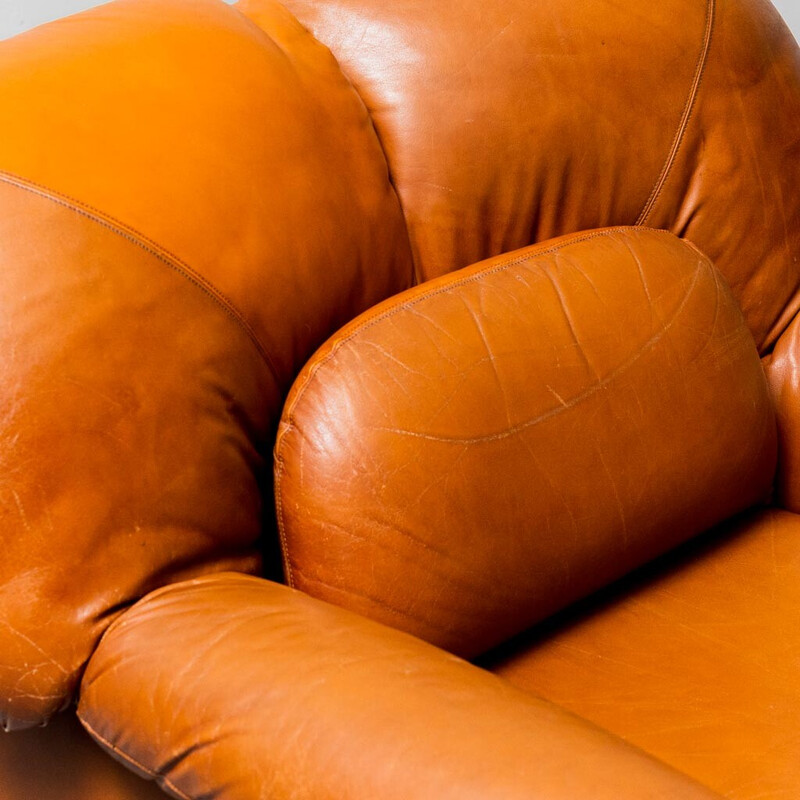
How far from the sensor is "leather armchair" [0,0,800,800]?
2.45 feet

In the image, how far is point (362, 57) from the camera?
1115 millimetres

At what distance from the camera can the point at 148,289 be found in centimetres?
85

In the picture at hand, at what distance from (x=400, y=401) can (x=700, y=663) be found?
35 cm

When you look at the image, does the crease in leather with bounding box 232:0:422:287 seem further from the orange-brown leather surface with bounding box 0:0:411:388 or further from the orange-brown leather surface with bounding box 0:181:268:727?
the orange-brown leather surface with bounding box 0:181:268:727

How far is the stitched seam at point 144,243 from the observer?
82 cm

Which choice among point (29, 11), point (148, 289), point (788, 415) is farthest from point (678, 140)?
point (29, 11)

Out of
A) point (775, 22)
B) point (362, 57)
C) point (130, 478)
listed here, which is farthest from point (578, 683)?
point (775, 22)

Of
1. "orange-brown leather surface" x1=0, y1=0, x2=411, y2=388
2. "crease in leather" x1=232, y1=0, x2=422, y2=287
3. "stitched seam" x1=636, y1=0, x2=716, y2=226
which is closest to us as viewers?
"orange-brown leather surface" x1=0, y1=0, x2=411, y2=388

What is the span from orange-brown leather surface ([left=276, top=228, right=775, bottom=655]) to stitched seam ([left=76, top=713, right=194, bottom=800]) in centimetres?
21

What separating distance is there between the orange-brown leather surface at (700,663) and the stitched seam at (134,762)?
351 millimetres

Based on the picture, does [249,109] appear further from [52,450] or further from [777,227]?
[777,227]

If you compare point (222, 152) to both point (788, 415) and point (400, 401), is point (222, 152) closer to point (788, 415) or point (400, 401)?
point (400, 401)

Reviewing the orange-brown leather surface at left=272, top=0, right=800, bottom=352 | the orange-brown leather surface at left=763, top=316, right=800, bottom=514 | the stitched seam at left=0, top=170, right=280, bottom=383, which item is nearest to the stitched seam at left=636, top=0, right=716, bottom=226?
the orange-brown leather surface at left=272, top=0, right=800, bottom=352

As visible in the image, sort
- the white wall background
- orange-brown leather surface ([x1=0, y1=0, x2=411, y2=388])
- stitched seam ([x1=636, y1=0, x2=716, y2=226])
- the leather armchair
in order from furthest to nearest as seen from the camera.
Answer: the white wall background, stitched seam ([x1=636, y1=0, x2=716, y2=226]), orange-brown leather surface ([x1=0, y1=0, x2=411, y2=388]), the leather armchair
